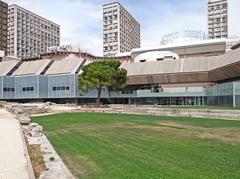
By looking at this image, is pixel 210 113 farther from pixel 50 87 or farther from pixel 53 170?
pixel 50 87

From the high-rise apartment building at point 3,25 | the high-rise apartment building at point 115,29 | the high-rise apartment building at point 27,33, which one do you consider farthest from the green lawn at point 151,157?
the high-rise apartment building at point 27,33

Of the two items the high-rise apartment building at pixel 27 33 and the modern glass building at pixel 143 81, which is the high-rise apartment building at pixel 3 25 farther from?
the modern glass building at pixel 143 81

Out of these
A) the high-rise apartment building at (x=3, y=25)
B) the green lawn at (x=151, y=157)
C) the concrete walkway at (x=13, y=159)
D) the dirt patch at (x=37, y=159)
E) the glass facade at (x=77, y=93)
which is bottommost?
the green lawn at (x=151, y=157)

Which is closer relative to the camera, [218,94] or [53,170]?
[53,170]

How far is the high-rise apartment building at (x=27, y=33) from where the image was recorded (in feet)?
510

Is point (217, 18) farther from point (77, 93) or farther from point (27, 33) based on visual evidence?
point (77, 93)

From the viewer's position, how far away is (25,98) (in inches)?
3334

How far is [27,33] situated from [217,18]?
10175 centimetres

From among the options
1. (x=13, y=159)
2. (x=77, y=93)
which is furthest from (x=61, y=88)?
(x=13, y=159)

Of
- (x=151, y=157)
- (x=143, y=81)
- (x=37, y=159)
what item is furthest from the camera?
(x=143, y=81)

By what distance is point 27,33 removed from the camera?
16425 cm

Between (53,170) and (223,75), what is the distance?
5542 cm

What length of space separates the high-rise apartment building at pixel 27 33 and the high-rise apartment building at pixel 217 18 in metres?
93.8

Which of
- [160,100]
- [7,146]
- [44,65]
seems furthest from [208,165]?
[44,65]
